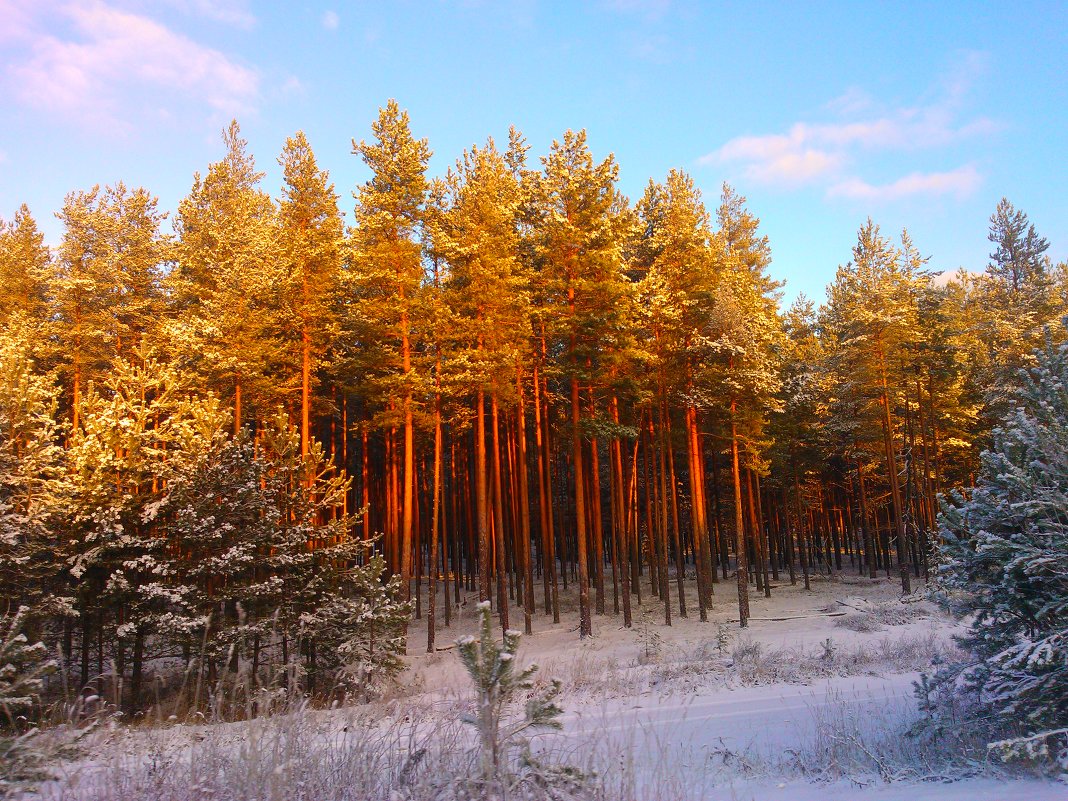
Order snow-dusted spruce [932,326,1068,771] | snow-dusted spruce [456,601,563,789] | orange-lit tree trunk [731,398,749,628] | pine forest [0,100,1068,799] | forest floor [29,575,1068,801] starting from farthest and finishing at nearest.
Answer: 1. orange-lit tree trunk [731,398,749,628]
2. pine forest [0,100,1068,799]
3. snow-dusted spruce [932,326,1068,771]
4. forest floor [29,575,1068,801]
5. snow-dusted spruce [456,601,563,789]

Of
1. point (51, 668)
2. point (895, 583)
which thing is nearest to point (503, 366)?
point (51, 668)

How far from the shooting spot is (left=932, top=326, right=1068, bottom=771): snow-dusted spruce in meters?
6.10

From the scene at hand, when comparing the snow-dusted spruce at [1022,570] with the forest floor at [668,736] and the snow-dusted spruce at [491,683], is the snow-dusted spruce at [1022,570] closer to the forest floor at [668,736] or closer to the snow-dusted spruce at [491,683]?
the forest floor at [668,736]

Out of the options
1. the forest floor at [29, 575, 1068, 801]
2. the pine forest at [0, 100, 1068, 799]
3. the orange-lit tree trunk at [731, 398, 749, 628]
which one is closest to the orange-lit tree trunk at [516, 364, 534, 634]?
the pine forest at [0, 100, 1068, 799]

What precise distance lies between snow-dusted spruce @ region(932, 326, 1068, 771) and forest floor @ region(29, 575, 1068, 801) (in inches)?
29.1

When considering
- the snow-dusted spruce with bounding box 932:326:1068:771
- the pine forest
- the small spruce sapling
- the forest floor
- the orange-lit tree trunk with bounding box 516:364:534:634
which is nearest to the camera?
the forest floor

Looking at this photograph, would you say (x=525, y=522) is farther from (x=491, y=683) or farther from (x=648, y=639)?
(x=491, y=683)

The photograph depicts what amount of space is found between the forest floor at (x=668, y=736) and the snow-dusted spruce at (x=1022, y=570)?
2.42 feet

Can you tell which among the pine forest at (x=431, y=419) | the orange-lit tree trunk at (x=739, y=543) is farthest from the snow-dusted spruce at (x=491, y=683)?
the orange-lit tree trunk at (x=739, y=543)

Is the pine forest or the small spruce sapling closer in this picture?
the pine forest

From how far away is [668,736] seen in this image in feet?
25.6

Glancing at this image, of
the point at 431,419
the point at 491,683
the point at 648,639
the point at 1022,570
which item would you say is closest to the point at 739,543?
the point at 648,639

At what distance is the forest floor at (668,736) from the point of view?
4.36 meters

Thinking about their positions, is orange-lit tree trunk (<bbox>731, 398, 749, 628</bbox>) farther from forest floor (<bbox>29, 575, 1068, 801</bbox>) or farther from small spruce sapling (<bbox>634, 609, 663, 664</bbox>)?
small spruce sapling (<bbox>634, 609, 663, 664</bbox>)
